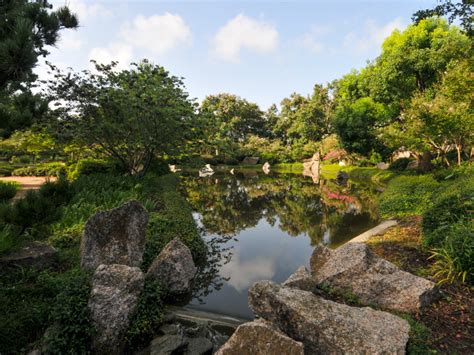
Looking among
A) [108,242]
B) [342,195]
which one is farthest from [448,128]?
[108,242]

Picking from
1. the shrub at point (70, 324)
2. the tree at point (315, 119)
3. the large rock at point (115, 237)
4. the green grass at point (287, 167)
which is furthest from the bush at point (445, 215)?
the tree at point (315, 119)

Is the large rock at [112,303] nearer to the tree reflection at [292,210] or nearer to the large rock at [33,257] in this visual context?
the large rock at [33,257]

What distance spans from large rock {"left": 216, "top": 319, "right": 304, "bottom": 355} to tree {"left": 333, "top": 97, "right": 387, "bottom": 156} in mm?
27778

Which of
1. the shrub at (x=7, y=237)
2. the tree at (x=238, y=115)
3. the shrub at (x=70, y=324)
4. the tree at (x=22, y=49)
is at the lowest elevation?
the shrub at (x=70, y=324)

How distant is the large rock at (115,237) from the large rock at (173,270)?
1.92 feet

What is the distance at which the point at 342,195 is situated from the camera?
2333 centimetres

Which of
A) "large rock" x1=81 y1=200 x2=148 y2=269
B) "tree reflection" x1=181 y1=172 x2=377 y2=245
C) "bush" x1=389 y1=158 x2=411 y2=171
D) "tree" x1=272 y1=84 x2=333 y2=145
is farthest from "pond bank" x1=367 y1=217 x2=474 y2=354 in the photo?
"tree" x1=272 y1=84 x2=333 y2=145

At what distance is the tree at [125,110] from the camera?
46.2 feet

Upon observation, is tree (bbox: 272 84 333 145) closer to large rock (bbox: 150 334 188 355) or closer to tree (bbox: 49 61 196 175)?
tree (bbox: 49 61 196 175)

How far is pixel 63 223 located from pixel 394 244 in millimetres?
10755

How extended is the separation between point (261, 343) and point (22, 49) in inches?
194

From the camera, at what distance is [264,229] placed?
48.0 feet

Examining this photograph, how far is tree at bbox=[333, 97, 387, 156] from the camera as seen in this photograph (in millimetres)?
28484

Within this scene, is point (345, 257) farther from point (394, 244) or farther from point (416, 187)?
point (416, 187)
